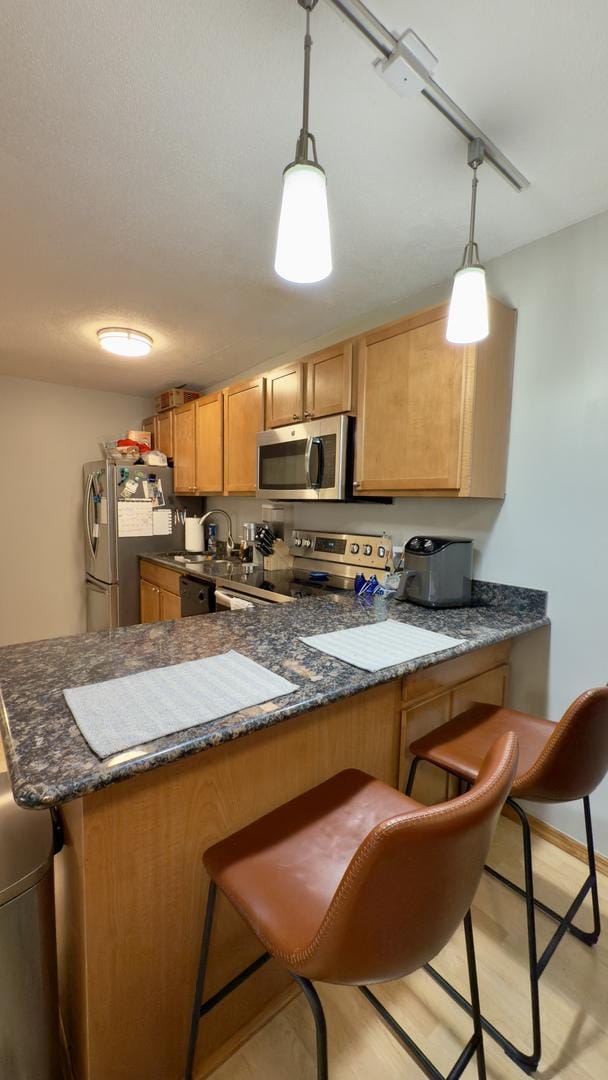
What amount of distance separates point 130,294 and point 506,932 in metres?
2.94

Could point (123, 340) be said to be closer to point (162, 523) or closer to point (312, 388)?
point (312, 388)

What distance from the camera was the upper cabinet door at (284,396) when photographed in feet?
8.00

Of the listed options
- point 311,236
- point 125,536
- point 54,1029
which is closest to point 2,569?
point 125,536

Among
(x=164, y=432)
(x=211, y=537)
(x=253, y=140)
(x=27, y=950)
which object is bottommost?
(x=27, y=950)

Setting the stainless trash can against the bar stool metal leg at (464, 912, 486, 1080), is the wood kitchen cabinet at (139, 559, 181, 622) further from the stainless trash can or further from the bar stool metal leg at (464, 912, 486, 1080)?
the bar stool metal leg at (464, 912, 486, 1080)

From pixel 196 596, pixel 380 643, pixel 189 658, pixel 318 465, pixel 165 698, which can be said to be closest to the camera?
pixel 165 698

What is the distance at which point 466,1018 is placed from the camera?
114 centimetres

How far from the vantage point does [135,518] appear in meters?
3.43

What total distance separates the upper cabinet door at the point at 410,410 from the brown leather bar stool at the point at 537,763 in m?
0.89

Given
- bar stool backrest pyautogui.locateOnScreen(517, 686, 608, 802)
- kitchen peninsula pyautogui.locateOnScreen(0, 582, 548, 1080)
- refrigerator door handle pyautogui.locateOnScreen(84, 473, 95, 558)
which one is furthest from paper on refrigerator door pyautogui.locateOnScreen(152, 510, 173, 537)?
bar stool backrest pyautogui.locateOnScreen(517, 686, 608, 802)

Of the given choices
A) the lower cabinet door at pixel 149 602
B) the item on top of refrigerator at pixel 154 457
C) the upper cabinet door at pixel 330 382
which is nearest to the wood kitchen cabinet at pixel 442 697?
the upper cabinet door at pixel 330 382

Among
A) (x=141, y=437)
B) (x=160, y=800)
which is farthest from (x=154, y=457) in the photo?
(x=160, y=800)

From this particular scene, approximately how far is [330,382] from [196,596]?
1.46 meters

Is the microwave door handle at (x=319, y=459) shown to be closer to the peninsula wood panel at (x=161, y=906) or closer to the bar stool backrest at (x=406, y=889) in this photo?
the peninsula wood panel at (x=161, y=906)
